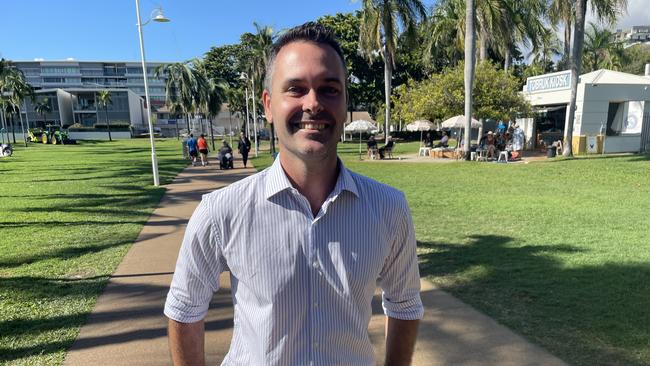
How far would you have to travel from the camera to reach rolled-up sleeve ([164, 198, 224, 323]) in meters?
1.40

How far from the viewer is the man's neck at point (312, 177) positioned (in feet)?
4.74

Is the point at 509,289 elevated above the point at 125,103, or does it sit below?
below

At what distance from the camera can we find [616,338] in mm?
3426

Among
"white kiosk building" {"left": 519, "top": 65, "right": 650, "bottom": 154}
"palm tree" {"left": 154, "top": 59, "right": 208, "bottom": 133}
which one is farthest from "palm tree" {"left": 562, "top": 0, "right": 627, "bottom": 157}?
"palm tree" {"left": 154, "top": 59, "right": 208, "bottom": 133}

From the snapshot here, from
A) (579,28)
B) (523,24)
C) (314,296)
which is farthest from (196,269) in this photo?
(523,24)

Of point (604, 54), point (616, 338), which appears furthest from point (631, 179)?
point (604, 54)

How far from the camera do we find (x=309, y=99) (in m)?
1.36

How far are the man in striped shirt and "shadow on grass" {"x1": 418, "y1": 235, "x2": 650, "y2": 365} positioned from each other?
8.80 feet

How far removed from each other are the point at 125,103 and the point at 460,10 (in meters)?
75.7

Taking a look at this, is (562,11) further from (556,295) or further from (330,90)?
(330,90)

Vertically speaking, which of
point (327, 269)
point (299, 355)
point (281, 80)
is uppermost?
point (281, 80)

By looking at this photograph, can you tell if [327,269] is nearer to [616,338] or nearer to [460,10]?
[616,338]

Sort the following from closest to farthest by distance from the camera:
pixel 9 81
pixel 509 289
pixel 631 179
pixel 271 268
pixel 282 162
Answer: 1. pixel 271 268
2. pixel 282 162
3. pixel 509 289
4. pixel 631 179
5. pixel 9 81

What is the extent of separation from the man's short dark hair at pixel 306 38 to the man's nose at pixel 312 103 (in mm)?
177
